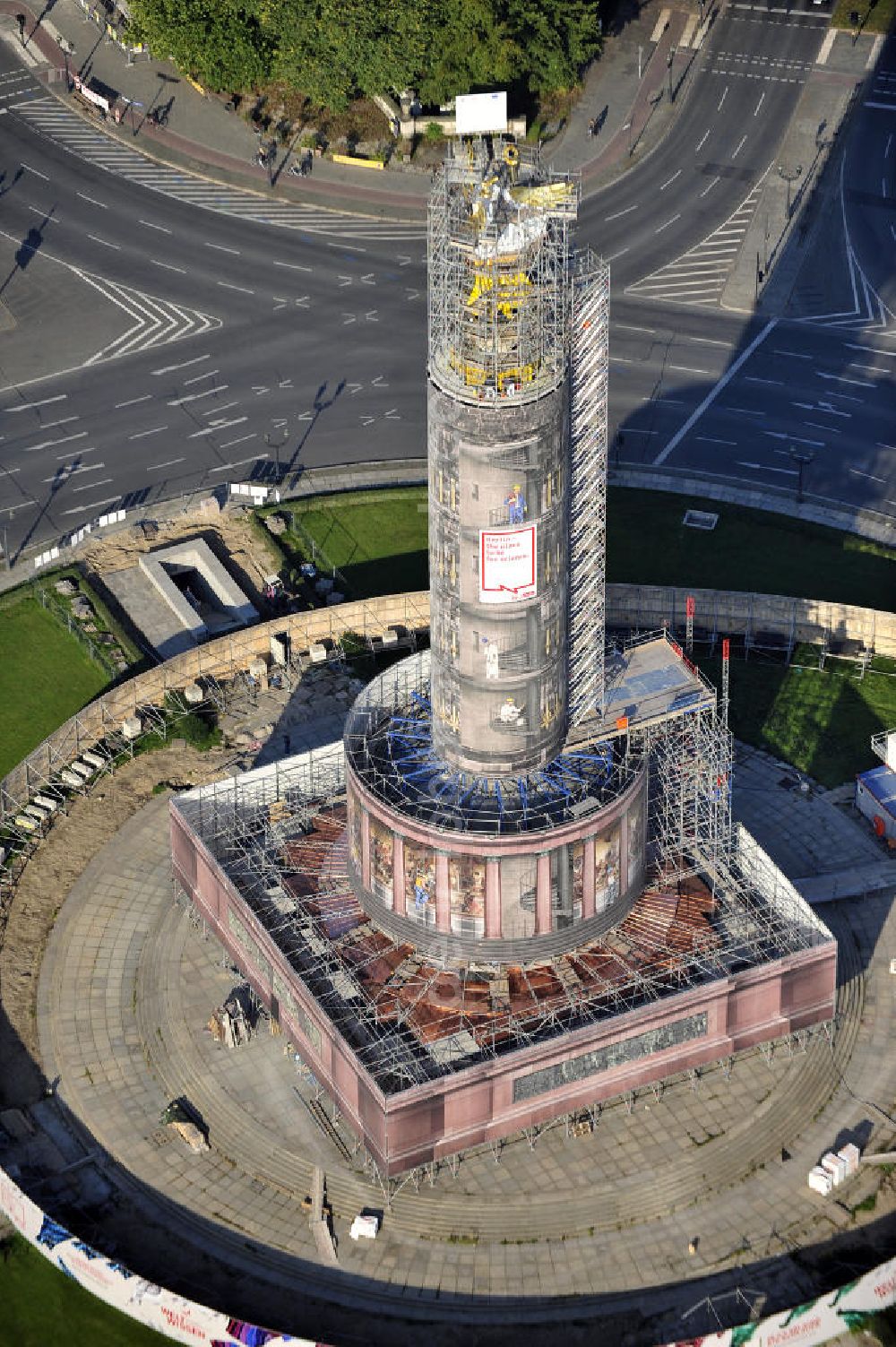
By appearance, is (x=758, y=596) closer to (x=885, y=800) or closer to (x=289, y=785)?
(x=885, y=800)

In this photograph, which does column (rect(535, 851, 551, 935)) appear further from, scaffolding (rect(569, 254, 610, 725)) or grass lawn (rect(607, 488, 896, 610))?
grass lawn (rect(607, 488, 896, 610))

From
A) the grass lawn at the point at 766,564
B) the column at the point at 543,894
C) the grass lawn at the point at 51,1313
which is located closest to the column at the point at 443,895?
the column at the point at 543,894

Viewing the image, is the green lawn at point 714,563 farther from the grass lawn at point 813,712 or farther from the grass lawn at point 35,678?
the grass lawn at point 35,678

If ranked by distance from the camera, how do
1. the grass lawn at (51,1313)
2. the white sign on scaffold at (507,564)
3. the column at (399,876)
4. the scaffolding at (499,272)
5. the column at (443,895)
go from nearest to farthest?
the scaffolding at (499,272), the grass lawn at (51,1313), the white sign on scaffold at (507,564), the column at (443,895), the column at (399,876)

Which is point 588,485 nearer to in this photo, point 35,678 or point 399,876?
point 399,876

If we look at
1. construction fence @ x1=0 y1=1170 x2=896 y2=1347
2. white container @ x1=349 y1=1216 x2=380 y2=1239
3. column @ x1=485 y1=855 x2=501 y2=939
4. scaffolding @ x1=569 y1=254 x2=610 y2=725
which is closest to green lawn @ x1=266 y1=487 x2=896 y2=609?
scaffolding @ x1=569 y1=254 x2=610 y2=725

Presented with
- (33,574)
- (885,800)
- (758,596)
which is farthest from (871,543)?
(33,574)
